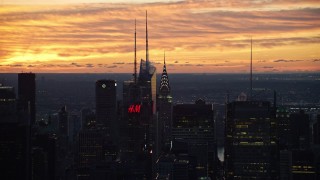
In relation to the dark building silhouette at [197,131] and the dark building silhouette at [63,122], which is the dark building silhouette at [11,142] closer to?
the dark building silhouette at [63,122]

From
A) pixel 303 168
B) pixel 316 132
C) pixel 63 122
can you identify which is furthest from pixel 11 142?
pixel 316 132

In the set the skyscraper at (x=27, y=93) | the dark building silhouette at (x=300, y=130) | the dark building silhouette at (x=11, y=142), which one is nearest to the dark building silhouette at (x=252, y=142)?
the dark building silhouette at (x=300, y=130)

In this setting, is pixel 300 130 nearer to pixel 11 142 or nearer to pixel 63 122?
pixel 63 122

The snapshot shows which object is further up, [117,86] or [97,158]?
[117,86]

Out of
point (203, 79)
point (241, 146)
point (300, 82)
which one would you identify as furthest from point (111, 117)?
point (300, 82)

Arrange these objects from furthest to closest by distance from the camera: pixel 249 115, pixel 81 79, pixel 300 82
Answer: pixel 81 79 → pixel 249 115 → pixel 300 82

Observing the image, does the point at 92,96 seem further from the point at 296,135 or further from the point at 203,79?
the point at 296,135
